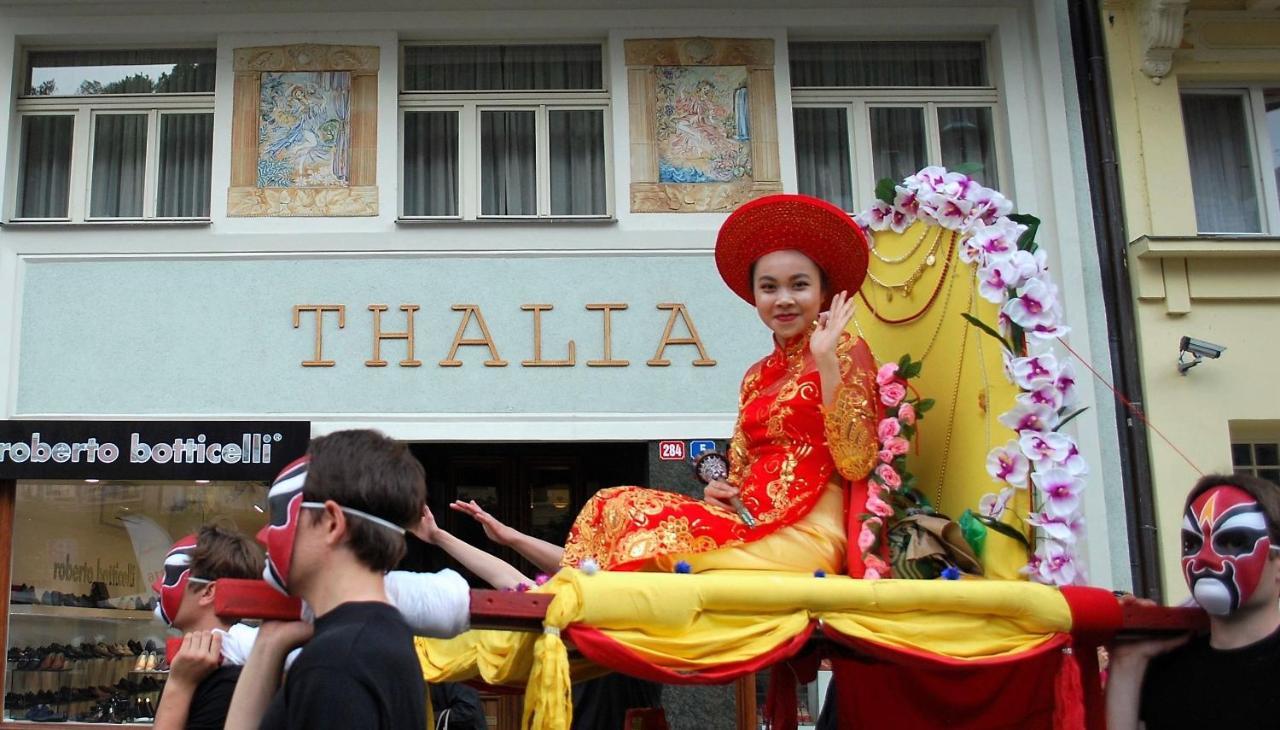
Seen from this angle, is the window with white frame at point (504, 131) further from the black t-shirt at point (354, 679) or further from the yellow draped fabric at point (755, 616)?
the black t-shirt at point (354, 679)

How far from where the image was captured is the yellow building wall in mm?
9656

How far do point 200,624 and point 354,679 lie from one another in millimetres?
1489

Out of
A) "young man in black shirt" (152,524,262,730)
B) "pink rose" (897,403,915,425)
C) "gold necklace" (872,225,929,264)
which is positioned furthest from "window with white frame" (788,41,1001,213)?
"young man in black shirt" (152,524,262,730)

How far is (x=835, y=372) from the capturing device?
4340 millimetres

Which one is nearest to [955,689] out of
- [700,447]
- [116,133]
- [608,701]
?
[608,701]

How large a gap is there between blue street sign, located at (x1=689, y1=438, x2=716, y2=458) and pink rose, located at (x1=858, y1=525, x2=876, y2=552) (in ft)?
17.9

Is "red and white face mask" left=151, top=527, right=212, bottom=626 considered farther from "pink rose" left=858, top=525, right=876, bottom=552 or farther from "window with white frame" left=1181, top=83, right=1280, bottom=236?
"window with white frame" left=1181, top=83, right=1280, bottom=236

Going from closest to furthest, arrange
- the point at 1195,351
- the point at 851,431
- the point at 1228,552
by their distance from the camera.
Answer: the point at 1228,552 < the point at 851,431 < the point at 1195,351

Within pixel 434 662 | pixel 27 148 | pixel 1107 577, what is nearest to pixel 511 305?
pixel 27 148

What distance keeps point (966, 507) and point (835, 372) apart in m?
0.68

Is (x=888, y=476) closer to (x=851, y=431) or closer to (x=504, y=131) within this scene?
(x=851, y=431)

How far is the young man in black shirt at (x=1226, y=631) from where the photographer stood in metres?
3.59

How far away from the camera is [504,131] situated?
10695 mm

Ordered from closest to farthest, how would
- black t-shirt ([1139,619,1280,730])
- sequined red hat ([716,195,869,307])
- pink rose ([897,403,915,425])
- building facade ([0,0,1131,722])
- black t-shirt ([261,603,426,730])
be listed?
1. black t-shirt ([261,603,426,730])
2. black t-shirt ([1139,619,1280,730])
3. pink rose ([897,403,915,425])
4. sequined red hat ([716,195,869,307])
5. building facade ([0,0,1131,722])
